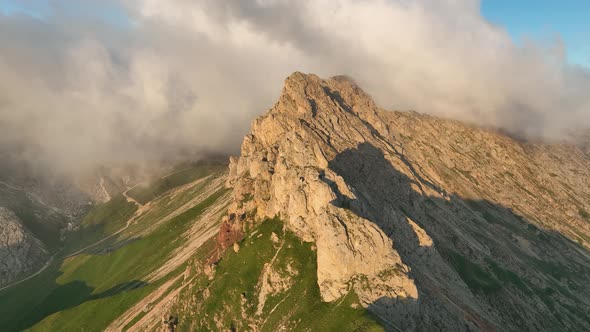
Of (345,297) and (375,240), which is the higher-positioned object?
(375,240)

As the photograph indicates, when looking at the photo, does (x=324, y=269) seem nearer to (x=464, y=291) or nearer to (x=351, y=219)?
(x=351, y=219)

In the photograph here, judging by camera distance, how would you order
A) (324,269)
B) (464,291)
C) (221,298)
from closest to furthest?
1. (324,269)
2. (221,298)
3. (464,291)

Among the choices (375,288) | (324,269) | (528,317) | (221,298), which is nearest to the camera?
(375,288)

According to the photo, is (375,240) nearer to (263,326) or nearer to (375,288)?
(375,288)

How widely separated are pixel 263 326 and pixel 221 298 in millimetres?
26835

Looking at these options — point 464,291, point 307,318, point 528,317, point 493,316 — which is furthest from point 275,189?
point 528,317

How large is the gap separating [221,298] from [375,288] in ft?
201

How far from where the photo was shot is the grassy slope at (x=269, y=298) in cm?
10744

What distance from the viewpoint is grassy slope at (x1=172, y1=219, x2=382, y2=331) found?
10744 centimetres

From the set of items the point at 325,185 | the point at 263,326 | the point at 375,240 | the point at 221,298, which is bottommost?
the point at 263,326

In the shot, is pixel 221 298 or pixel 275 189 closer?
pixel 221 298

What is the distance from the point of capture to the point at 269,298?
135m

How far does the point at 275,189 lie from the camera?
538ft

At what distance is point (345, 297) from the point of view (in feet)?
367
